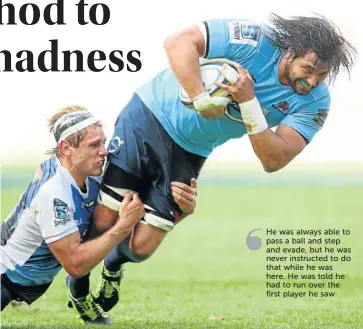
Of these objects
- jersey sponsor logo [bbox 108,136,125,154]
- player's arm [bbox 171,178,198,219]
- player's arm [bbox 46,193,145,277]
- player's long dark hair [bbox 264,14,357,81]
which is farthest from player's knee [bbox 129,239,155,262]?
player's long dark hair [bbox 264,14,357,81]

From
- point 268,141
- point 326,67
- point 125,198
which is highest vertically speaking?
point 326,67

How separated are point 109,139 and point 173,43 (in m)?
0.62

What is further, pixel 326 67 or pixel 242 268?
pixel 242 268

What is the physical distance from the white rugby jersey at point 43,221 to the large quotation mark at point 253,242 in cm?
88

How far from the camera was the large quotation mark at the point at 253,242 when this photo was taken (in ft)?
16.6

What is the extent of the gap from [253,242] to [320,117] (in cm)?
79

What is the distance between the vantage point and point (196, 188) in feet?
16.4

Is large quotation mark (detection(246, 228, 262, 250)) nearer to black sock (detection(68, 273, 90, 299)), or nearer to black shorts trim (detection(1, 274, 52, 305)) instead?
black sock (detection(68, 273, 90, 299))

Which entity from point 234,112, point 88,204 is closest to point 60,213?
point 88,204

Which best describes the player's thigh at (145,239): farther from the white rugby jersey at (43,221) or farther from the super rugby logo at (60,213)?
the super rugby logo at (60,213)

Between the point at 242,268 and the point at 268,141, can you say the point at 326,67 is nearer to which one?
the point at 268,141

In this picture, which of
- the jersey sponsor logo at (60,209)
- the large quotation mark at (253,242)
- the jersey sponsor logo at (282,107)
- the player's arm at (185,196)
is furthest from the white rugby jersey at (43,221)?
the jersey sponsor logo at (282,107)

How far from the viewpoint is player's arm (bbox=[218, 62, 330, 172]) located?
4586mm

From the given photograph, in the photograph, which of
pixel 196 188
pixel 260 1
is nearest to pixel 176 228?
pixel 196 188
